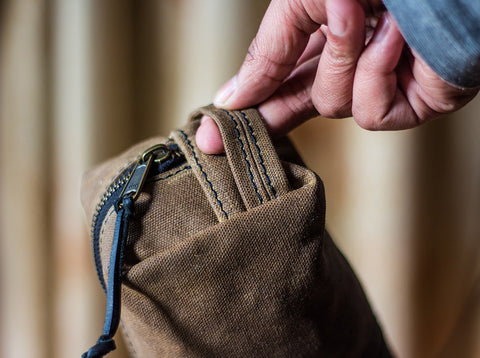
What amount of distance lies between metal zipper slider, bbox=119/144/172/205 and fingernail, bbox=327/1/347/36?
18cm

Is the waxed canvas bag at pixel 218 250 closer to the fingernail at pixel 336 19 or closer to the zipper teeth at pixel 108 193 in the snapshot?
the zipper teeth at pixel 108 193

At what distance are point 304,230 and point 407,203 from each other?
577 millimetres

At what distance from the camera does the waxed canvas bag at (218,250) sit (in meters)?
0.36

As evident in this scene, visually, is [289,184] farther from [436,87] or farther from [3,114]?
[3,114]

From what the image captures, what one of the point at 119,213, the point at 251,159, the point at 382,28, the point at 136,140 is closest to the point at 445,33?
the point at 382,28

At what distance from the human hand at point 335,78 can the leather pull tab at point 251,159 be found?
13 millimetres

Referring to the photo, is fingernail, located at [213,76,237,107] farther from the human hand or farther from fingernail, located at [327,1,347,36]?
fingernail, located at [327,1,347,36]

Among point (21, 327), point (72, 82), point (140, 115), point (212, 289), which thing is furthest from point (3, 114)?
point (212, 289)

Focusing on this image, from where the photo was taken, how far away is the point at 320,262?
15.4 inches

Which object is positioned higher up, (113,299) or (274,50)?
(274,50)

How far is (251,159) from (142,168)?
3.8 inches

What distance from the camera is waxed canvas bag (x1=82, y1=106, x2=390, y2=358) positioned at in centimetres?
36

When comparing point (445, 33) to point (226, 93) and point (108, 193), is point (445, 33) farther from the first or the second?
point (108, 193)

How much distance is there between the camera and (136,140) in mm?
929
